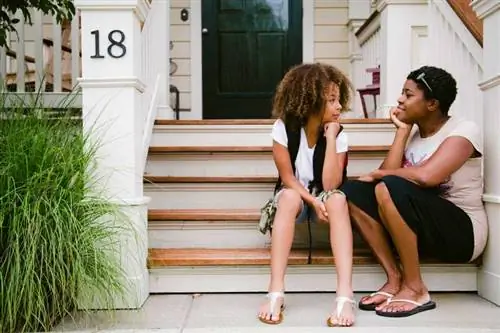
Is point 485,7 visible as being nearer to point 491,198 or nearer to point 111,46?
point 491,198

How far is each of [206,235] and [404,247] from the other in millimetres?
966

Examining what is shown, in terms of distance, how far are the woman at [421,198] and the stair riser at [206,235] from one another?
1.39 ft

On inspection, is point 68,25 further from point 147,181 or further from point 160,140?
point 147,181

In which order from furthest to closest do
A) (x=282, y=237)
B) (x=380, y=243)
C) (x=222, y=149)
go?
(x=222, y=149)
(x=380, y=243)
(x=282, y=237)

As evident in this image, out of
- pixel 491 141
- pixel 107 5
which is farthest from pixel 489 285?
pixel 107 5

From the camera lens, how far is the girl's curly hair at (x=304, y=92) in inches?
90.7

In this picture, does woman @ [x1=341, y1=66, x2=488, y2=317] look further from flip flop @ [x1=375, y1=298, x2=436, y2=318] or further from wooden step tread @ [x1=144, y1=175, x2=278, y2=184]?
wooden step tread @ [x1=144, y1=175, x2=278, y2=184]

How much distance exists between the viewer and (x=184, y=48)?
488 cm

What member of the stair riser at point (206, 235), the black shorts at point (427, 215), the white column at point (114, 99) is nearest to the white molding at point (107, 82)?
the white column at point (114, 99)

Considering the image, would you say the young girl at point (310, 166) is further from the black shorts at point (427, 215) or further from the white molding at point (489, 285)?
the white molding at point (489, 285)

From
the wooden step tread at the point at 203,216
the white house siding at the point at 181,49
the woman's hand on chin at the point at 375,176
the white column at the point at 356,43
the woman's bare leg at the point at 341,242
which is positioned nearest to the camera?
the woman's bare leg at the point at 341,242

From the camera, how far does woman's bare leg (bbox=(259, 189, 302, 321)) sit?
2104 millimetres

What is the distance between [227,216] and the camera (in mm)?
2641

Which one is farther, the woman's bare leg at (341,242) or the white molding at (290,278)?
the white molding at (290,278)
